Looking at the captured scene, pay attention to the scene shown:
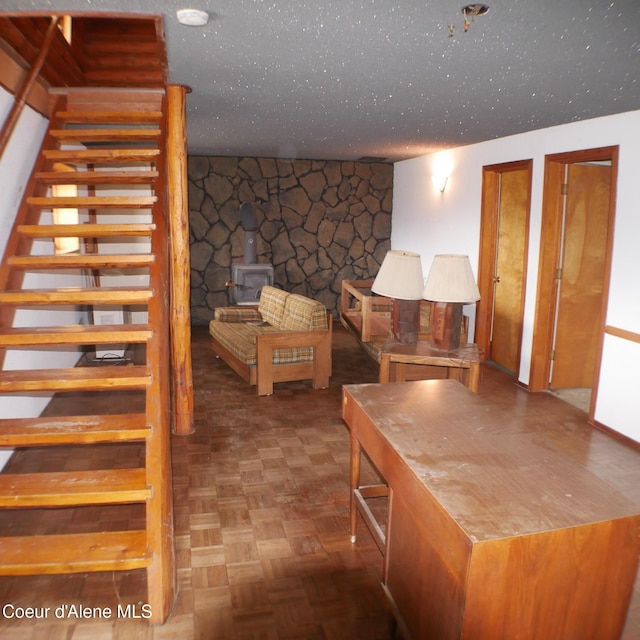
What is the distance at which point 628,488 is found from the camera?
2.83 m

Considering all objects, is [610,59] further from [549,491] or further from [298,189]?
[298,189]

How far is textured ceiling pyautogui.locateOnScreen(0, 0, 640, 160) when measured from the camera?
1.96 meters

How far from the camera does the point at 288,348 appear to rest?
4.48m

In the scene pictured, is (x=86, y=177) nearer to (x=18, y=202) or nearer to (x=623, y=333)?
(x=18, y=202)

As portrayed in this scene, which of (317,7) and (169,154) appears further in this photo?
(169,154)

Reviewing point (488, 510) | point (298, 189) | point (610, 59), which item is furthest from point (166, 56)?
point (298, 189)

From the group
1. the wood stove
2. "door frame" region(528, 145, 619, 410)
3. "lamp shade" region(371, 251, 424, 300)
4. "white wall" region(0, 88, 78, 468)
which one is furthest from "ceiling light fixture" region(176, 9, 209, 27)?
the wood stove

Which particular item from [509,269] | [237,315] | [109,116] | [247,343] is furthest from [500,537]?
[237,315]

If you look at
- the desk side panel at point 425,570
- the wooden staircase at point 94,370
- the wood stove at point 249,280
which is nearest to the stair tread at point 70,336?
the wooden staircase at point 94,370

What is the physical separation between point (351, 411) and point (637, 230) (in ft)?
7.79

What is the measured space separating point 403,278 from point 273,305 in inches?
89.1

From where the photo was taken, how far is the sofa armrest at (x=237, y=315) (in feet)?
17.9

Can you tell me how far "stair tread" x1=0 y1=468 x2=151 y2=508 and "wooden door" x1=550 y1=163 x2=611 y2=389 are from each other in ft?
11.8

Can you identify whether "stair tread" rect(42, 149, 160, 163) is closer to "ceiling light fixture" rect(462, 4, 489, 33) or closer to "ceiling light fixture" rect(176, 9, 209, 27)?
"ceiling light fixture" rect(176, 9, 209, 27)
